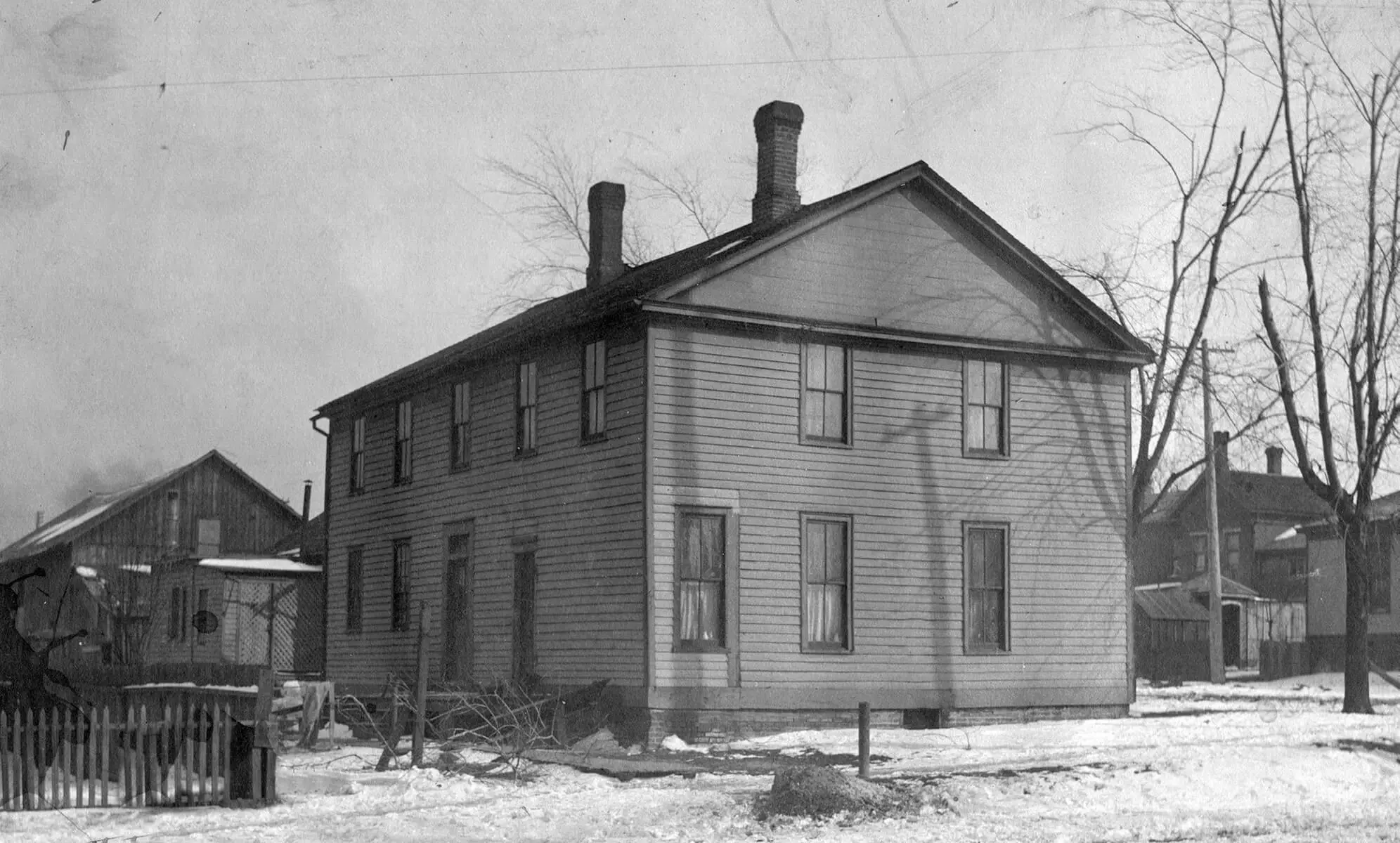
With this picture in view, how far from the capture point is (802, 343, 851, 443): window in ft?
76.6

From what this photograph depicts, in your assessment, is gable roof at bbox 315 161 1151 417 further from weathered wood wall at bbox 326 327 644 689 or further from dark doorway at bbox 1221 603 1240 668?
dark doorway at bbox 1221 603 1240 668

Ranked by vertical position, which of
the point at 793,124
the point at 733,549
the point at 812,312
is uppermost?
the point at 793,124

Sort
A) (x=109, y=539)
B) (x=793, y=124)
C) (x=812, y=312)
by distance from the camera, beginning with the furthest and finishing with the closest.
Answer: (x=109, y=539)
(x=793, y=124)
(x=812, y=312)

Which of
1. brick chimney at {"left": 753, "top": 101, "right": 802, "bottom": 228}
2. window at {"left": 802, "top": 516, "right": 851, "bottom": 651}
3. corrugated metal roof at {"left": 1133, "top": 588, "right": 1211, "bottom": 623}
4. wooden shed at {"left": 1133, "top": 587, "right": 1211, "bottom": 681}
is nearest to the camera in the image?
window at {"left": 802, "top": 516, "right": 851, "bottom": 651}

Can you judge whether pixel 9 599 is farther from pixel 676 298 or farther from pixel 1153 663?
pixel 1153 663

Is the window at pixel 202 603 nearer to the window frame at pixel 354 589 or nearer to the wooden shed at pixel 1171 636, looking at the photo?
the window frame at pixel 354 589

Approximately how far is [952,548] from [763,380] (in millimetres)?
4010

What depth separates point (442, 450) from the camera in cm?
2828

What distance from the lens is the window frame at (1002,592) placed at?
24.3 metres

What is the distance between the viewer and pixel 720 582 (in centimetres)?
2245

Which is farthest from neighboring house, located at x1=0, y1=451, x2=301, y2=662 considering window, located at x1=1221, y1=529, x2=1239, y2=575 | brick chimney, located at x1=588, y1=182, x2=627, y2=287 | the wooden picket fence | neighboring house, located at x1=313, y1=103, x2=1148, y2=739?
the wooden picket fence

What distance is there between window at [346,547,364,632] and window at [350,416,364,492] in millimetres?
1261

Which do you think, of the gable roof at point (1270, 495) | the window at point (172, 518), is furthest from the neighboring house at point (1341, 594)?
the window at point (172, 518)

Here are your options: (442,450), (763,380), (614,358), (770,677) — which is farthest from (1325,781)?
(442,450)
